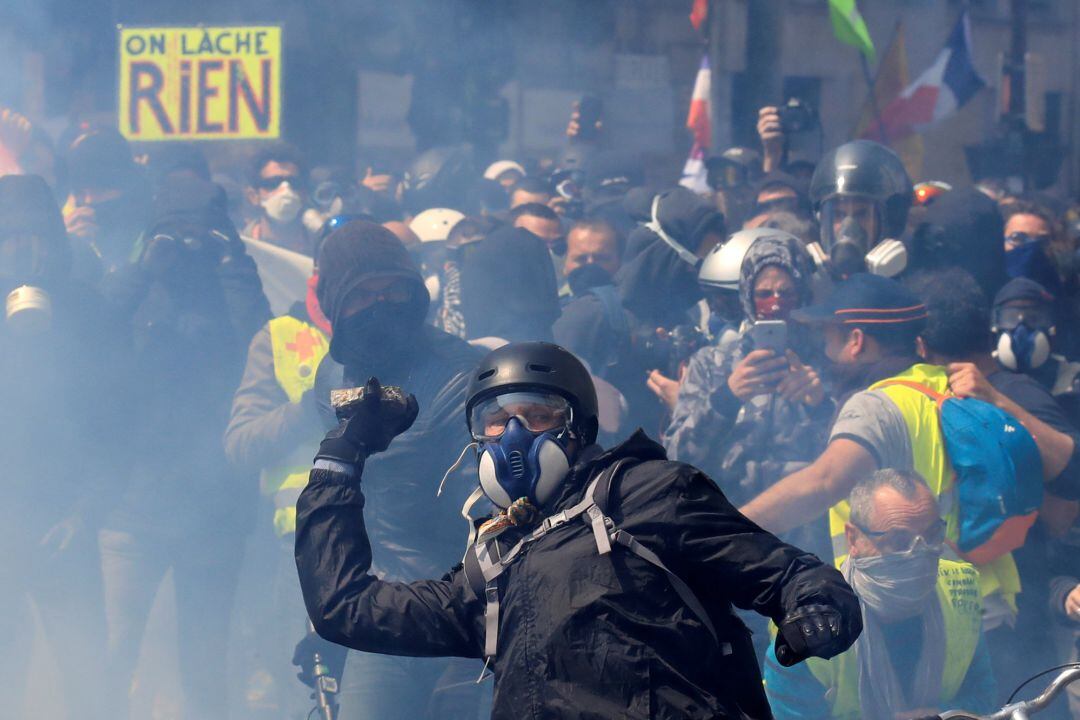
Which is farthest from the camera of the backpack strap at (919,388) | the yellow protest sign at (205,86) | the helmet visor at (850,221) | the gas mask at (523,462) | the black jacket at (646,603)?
the yellow protest sign at (205,86)

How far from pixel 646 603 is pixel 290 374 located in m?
3.46

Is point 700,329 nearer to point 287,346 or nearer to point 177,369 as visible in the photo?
point 287,346

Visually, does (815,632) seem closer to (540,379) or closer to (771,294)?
(540,379)

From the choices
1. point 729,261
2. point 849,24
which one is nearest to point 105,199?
point 729,261

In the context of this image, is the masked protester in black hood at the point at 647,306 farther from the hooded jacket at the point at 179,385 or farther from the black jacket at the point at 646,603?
the black jacket at the point at 646,603

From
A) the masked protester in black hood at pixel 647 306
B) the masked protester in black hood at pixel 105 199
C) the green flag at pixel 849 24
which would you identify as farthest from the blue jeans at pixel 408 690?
the green flag at pixel 849 24

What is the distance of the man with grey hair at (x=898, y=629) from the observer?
433 cm

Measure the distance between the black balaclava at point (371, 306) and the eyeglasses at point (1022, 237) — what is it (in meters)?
3.11

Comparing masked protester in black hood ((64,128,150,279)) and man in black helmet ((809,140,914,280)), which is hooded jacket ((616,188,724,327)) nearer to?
man in black helmet ((809,140,914,280))

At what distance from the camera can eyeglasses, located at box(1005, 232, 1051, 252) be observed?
251 inches

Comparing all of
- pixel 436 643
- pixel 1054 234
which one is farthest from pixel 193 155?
pixel 436 643

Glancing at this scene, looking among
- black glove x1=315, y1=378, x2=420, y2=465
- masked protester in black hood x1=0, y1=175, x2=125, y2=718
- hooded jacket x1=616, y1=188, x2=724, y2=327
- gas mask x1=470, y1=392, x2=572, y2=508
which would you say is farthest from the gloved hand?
masked protester in black hood x1=0, y1=175, x2=125, y2=718

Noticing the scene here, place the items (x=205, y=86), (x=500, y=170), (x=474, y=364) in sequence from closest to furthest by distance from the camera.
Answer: (x=474, y=364) < (x=205, y=86) < (x=500, y=170)

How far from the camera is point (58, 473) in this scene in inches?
235
